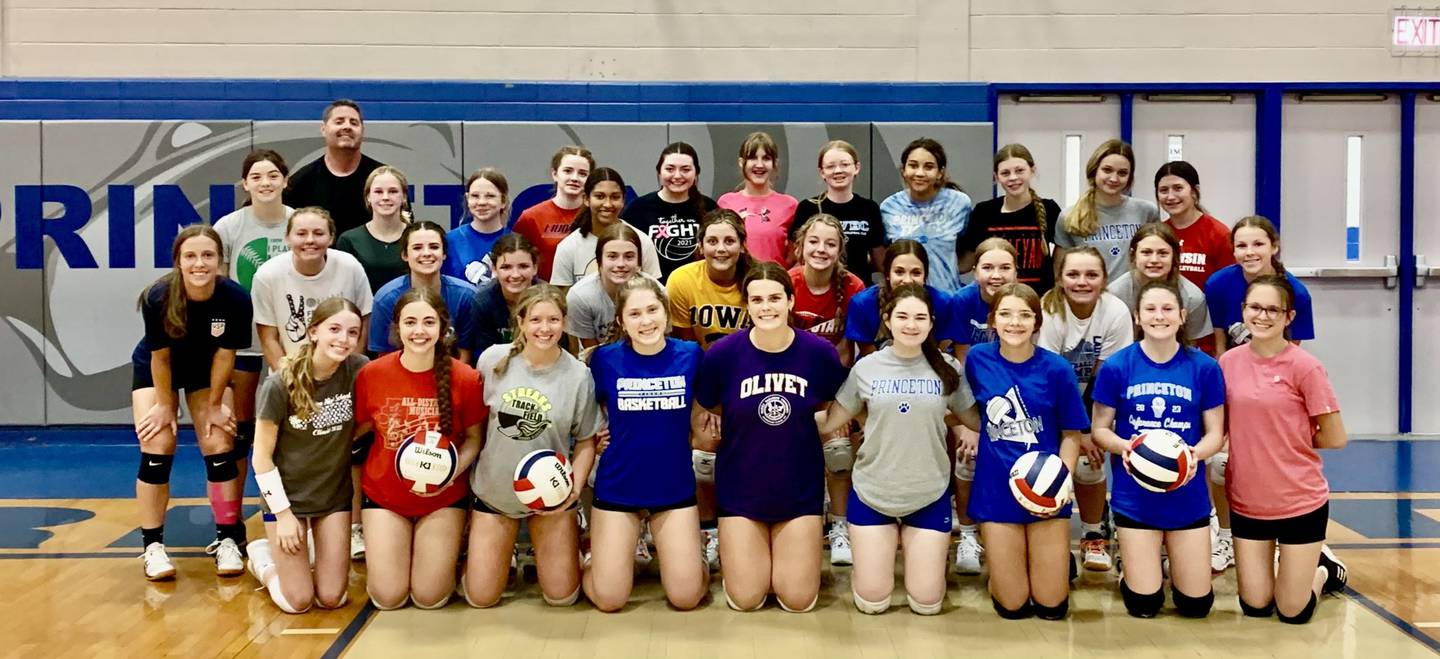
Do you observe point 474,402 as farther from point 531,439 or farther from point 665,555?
point 665,555

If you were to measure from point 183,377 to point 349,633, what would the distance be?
1603 millimetres

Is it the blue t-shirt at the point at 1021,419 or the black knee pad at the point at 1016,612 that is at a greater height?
the blue t-shirt at the point at 1021,419

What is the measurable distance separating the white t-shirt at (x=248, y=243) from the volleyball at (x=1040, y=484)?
3607mm

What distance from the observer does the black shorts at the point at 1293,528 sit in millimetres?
4391

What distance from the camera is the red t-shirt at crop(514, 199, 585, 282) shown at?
5879 millimetres

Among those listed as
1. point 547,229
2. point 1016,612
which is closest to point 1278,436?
point 1016,612

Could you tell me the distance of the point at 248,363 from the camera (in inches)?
212

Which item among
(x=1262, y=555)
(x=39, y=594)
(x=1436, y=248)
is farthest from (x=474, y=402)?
(x=1436, y=248)

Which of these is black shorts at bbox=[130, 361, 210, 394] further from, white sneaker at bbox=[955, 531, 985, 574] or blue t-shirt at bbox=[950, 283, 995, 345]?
white sneaker at bbox=[955, 531, 985, 574]

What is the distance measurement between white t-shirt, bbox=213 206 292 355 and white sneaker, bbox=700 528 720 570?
247 cm

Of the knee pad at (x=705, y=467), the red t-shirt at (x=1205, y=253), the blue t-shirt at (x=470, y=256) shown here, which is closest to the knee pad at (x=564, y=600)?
the knee pad at (x=705, y=467)

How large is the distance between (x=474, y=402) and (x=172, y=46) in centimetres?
573

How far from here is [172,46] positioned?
344 inches

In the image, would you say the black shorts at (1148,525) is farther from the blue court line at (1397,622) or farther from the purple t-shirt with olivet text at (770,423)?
the purple t-shirt with olivet text at (770,423)
